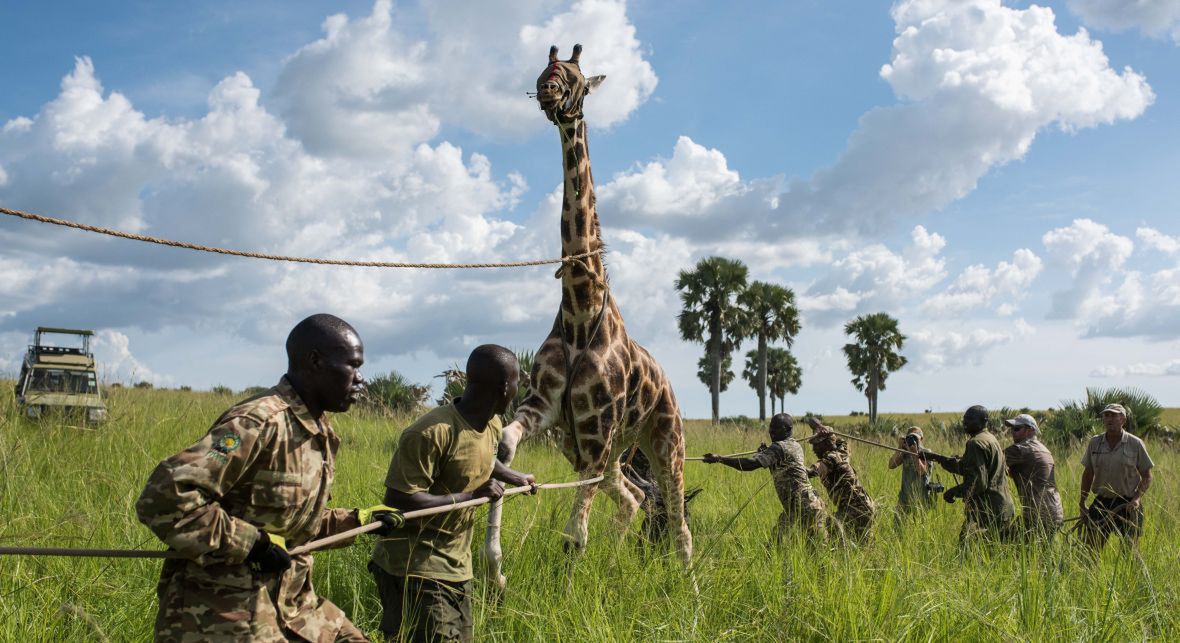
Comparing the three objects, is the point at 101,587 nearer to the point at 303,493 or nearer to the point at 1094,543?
the point at 303,493

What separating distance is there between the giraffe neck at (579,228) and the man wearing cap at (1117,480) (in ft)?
17.3

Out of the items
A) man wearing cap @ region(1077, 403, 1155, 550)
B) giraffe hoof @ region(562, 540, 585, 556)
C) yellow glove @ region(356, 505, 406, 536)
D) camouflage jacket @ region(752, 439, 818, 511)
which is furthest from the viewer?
man wearing cap @ region(1077, 403, 1155, 550)

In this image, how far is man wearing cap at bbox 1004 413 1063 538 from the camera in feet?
26.5

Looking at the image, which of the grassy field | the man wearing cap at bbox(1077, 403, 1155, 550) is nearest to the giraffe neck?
the grassy field

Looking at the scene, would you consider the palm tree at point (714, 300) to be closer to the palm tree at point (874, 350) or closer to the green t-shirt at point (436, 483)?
the palm tree at point (874, 350)

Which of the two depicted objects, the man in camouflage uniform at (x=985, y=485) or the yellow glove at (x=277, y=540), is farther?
the man in camouflage uniform at (x=985, y=485)

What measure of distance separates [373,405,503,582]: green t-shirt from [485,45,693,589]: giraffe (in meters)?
1.07

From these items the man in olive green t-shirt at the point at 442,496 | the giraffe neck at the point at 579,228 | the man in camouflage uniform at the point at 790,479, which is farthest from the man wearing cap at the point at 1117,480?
the man in olive green t-shirt at the point at 442,496

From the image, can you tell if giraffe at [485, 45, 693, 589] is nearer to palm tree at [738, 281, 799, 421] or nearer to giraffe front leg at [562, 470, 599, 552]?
giraffe front leg at [562, 470, 599, 552]

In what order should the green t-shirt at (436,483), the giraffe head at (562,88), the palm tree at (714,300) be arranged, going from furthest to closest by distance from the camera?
the palm tree at (714,300), the giraffe head at (562,88), the green t-shirt at (436,483)

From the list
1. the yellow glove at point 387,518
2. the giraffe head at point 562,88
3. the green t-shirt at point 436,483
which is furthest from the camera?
the giraffe head at point 562,88

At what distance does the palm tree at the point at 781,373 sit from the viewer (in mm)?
54125

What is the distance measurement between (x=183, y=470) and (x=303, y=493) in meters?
0.42

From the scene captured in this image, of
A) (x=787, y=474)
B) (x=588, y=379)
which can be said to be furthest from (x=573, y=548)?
(x=787, y=474)
